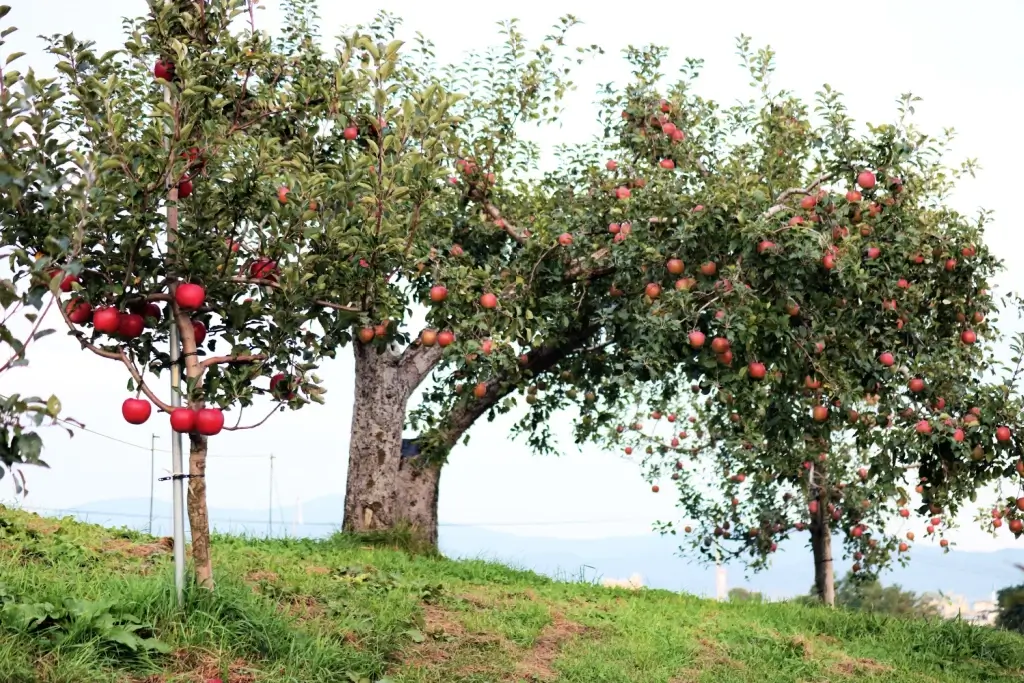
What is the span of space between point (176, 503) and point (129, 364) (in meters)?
0.94

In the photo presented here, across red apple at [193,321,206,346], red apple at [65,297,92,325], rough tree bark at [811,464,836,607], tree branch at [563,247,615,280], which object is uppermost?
tree branch at [563,247,615,280]

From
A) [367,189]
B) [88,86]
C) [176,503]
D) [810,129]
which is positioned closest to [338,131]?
[367,189]

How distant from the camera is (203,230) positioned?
6.43m

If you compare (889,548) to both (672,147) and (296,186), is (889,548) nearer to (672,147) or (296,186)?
(672,147)

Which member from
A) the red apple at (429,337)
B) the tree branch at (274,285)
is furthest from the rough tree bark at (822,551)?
the tree branch at (274,285)

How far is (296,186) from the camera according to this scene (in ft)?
20.4

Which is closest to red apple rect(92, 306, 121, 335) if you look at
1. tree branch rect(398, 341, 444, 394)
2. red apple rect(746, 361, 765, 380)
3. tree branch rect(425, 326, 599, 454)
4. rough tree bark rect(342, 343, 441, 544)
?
tree branch rect(425, 326, 599, 454)

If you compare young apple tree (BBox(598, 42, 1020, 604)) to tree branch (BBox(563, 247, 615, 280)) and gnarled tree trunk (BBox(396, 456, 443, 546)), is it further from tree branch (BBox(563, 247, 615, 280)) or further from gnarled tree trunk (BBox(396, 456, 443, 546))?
gnarled tree trunk (BBox(396, 456, 443, 546))

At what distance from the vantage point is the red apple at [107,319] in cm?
616

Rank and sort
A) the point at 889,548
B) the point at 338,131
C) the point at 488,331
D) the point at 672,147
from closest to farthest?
the point at 338,131 → the point at 488,331 → the point at 672,147 → the point at 889,548

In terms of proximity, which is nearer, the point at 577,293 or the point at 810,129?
the point at 577,293

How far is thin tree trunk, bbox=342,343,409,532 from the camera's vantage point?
12898 mm

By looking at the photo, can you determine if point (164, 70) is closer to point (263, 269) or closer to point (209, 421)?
point (263, 269)

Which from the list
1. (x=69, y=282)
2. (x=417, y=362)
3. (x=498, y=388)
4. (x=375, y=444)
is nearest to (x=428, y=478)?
(x=375, y=444)
